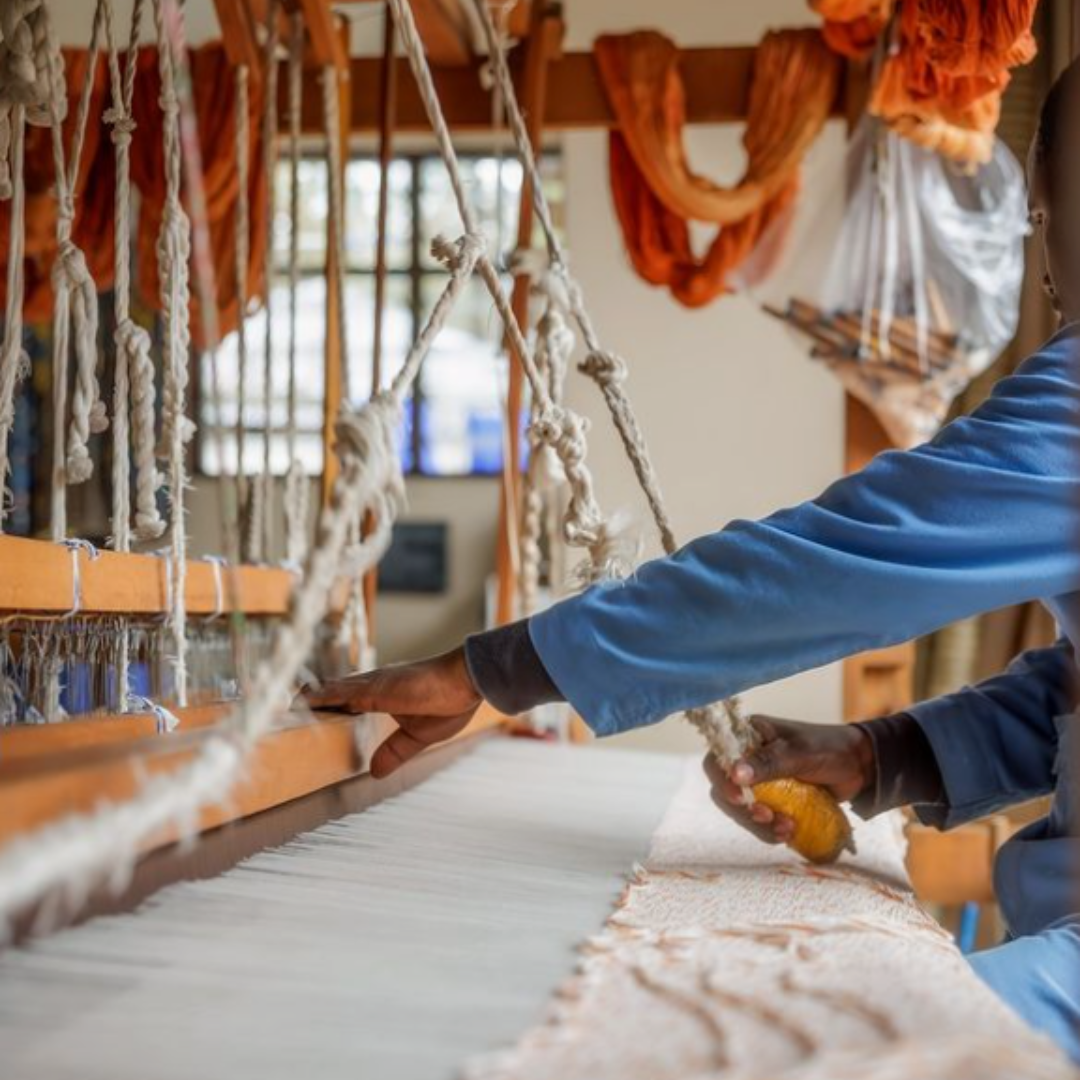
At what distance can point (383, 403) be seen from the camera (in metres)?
0.82

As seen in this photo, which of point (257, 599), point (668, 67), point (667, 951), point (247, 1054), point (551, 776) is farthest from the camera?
point (668, 67)

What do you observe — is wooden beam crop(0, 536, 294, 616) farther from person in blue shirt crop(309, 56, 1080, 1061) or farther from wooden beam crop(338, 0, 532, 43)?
wooden beam crop(338, 0, 532, 43)

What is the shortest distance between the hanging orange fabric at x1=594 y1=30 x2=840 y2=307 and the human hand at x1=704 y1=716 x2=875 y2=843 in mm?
1408

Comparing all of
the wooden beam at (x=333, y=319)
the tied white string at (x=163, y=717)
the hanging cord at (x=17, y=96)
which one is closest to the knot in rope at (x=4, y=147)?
the hanging cord at (x=17, y=96)

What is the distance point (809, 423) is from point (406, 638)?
200cm

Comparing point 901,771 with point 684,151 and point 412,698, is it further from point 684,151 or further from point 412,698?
point 684,151

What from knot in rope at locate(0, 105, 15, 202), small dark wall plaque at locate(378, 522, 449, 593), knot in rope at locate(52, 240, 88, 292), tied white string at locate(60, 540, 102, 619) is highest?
knot in rope at locate(0, 105, 15, 202)

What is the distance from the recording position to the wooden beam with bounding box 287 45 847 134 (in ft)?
8.02

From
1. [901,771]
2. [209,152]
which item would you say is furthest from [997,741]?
[209,152]

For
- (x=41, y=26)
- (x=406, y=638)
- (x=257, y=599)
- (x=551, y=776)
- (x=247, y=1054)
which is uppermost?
(x=41, y=26)

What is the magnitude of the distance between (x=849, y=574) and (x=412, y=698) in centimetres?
32

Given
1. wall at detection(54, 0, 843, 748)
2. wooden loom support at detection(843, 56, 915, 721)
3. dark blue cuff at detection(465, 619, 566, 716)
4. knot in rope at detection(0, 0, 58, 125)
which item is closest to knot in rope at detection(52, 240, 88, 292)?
knot in rope at detection(0, 0, 58, 125)

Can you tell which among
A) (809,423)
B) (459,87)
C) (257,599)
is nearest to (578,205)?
(809,423)

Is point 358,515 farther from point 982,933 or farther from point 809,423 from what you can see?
point 809,423
